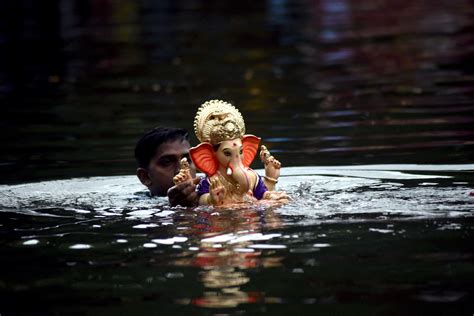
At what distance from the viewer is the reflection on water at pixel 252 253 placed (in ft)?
22.5

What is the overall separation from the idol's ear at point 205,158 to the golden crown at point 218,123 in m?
0.07

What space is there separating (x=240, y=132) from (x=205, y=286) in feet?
7.77

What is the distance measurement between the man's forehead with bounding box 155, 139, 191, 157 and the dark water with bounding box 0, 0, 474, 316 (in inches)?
18.2

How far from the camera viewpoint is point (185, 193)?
9.20 m

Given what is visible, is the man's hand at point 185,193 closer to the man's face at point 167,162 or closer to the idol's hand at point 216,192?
the idol's hand at point 216,192

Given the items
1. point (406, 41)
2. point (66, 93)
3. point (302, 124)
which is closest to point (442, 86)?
point (302, 124)

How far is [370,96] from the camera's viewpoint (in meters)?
17.3

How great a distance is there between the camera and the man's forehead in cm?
1053

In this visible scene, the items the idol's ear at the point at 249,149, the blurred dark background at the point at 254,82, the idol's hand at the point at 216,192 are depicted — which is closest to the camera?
the idol's hand at the point at 216,192

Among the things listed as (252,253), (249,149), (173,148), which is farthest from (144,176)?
(252,253)

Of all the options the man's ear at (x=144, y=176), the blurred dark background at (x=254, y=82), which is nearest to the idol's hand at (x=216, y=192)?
the man's ear at (x=144, y=176)

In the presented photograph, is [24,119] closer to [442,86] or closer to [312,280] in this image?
[442,86]

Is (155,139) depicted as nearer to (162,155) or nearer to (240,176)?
(162,155)

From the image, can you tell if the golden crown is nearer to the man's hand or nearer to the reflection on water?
the man's hand
